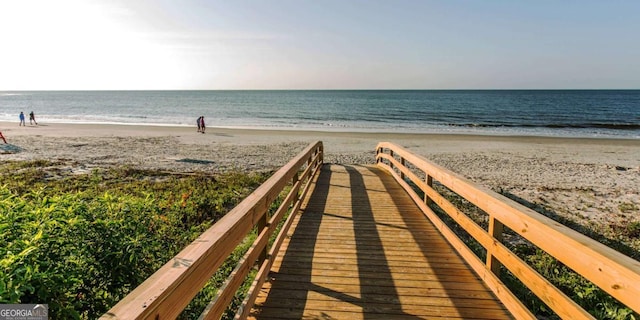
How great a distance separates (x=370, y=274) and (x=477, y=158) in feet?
49.9

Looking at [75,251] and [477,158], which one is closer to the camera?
[75,251]

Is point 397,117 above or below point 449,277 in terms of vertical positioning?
above

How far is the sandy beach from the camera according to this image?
32.7 feet

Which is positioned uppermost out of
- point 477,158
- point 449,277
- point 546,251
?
point 546,251

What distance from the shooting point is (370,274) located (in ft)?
11.5

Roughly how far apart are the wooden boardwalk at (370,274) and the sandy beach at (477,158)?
5702 millimetres

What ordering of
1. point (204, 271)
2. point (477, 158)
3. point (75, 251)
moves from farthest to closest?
point (477, 158) → point (75, 251) → point (204, 271)

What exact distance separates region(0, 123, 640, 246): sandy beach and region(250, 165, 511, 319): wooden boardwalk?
5702 millimetres

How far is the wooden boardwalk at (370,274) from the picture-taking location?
9.33ft

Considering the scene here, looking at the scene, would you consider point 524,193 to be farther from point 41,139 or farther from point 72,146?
point 41,139

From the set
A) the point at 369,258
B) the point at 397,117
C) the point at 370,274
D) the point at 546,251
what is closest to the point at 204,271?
the point at 546,251

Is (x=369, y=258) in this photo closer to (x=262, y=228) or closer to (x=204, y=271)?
(x=262, y=228)

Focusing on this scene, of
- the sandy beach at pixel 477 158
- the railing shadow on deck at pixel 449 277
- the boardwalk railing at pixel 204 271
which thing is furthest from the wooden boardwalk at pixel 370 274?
the sandy beach at pixel 477 158

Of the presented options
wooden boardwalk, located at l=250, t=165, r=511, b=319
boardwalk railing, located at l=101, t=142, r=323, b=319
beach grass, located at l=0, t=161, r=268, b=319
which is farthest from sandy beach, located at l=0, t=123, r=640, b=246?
beach grass, located at l=0, t=161, r=268, b=319
